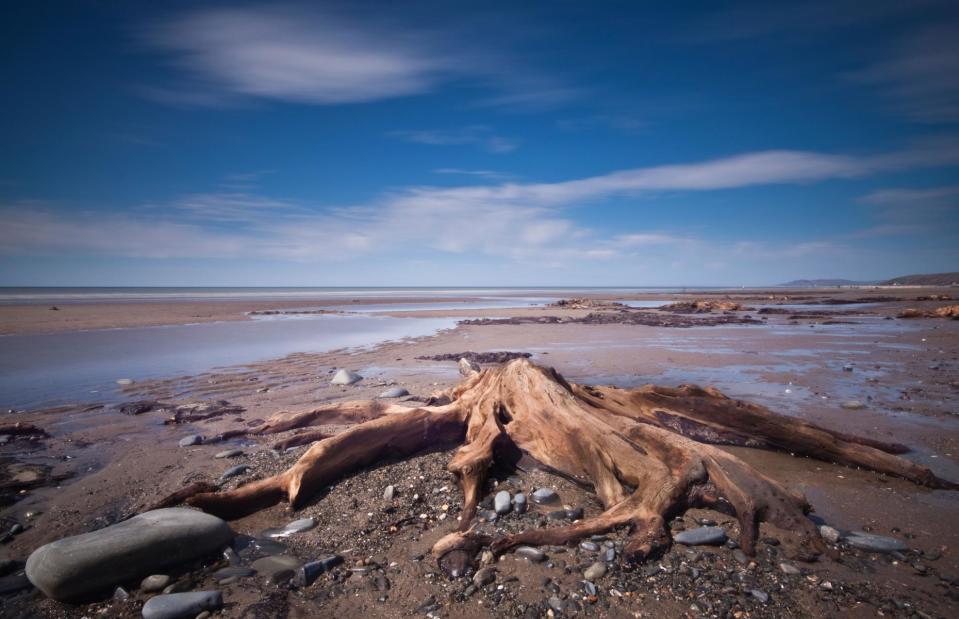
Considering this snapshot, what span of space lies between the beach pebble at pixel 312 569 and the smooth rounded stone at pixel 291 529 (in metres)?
0.62

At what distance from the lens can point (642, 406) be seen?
21.8ft

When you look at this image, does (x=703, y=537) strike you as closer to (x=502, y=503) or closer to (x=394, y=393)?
(x=502, y=503)

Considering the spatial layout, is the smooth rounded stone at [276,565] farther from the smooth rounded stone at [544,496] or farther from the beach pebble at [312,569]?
the smooth rounded stone at [544,496]

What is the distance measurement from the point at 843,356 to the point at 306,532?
1422 centimetres

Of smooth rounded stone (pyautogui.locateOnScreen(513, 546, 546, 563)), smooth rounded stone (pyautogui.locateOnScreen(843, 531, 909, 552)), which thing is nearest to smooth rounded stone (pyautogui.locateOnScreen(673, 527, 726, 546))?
smooth rounded stone (pyautogui.locateOnScreen(843, 531, 909, 552))

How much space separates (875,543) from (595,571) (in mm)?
2241

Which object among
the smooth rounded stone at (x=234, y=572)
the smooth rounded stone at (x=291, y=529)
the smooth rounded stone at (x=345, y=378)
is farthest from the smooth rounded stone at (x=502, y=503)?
the smooth rounded stone at (x=345, y=378)

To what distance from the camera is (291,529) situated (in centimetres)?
411

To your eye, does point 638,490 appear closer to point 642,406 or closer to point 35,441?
point 642,406

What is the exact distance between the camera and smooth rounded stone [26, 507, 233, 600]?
10.1 ft

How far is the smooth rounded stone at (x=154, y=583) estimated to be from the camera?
3.21 m

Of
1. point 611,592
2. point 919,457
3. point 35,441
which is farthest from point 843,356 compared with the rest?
point 35,441

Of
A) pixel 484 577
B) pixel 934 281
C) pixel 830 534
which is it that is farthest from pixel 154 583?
pixel 934 281

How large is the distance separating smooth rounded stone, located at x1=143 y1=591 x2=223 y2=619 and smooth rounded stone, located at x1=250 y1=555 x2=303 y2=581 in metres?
0.38
